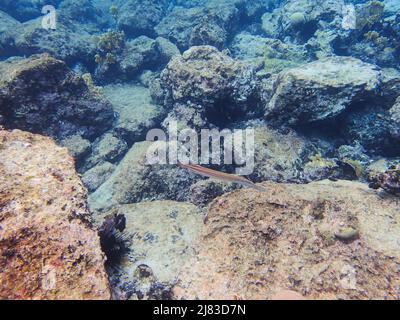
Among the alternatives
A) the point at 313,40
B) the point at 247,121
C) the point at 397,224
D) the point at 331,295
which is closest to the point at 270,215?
the point at 331,295

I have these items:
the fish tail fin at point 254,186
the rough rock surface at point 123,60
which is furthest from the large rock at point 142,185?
the rough rock surface at point 123,60

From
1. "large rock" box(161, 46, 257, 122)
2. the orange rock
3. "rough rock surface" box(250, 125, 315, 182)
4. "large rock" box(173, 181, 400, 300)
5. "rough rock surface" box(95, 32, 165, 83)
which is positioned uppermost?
"rough rock surface" box(95, 32, 165, 83)

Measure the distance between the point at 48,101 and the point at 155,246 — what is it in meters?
4.91

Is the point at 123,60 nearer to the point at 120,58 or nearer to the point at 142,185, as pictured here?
the point at 120,58

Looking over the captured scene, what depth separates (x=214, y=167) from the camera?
5.88m

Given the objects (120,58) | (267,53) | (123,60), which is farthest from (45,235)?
(267,53)

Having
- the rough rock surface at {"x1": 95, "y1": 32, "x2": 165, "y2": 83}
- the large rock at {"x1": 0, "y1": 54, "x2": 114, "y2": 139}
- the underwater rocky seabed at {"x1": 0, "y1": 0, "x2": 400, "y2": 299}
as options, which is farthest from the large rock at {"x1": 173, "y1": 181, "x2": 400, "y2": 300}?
the rough rock surface at {"x1": 95, "y1": 32, "x2": 165, "y2": 83}

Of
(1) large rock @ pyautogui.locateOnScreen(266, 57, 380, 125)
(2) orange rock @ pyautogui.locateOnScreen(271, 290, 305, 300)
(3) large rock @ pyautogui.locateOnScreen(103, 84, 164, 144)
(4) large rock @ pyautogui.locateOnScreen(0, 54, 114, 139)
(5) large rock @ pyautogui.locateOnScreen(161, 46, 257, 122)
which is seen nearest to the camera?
(2) orange rock @ pyautogui.locateOnScreen(271, 290, 305, 300)

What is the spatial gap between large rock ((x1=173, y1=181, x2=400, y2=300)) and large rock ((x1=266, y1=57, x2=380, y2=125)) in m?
2.33

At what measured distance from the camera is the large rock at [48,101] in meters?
5.99

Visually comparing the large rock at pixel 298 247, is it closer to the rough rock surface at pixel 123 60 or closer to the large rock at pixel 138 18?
the rough rock surface at pixel 123 60

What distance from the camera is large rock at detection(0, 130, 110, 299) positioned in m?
2.06

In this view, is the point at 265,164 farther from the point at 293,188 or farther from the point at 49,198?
the point at 49,198

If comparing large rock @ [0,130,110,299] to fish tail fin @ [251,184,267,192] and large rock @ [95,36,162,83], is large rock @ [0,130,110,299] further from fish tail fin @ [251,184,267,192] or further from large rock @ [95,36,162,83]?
large rock @ [95,36,162,83]
